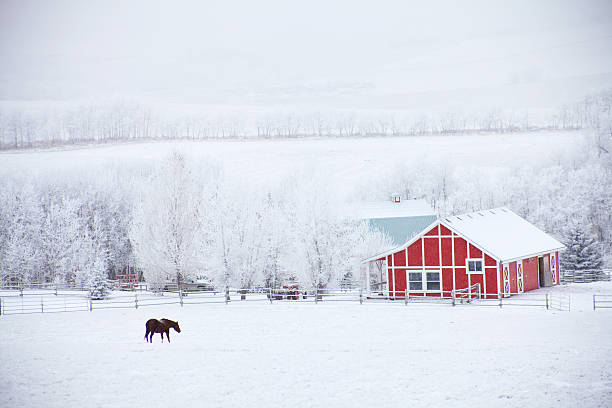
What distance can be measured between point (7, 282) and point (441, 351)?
49.5 meters

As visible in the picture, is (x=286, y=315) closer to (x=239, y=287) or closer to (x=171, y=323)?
(x=171, y=323)

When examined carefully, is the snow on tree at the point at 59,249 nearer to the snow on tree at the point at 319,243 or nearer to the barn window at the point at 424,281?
the snow on tree at the point at 319,243

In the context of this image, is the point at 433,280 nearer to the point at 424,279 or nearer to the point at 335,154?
the point at 424,279

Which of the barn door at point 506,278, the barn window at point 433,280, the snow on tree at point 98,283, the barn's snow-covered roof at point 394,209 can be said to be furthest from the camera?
the barn's snow-covered roof at point 394,209

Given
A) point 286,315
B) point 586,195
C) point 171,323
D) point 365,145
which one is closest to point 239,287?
point 286,315

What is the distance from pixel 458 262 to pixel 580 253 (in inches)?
742

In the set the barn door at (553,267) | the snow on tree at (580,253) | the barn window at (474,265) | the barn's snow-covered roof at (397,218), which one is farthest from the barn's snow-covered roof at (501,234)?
the barn's snow-covered roof at (397,218)

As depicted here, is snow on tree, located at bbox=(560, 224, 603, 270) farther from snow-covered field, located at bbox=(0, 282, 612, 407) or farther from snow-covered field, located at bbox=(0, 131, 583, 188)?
snow-covered field, located at bbox=(0, 131, 583, 188)

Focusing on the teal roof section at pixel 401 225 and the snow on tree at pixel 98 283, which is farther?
the teal roof section at pixel 401 225

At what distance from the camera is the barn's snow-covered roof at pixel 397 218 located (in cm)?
5431

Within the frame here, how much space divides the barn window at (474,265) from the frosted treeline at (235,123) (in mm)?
108351

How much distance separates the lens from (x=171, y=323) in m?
21.7

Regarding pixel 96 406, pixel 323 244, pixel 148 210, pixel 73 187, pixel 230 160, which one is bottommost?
pixel 96 406

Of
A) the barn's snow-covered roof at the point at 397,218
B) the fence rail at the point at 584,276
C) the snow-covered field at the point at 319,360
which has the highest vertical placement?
the barn's snow-covered roof at the point at 397,218
